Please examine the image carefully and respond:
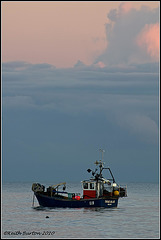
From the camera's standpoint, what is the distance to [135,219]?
80.7 m

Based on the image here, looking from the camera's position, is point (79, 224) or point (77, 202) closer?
point (79, 224)

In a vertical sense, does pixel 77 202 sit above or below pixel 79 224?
above

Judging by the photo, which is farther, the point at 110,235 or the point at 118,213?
the point at 118,213

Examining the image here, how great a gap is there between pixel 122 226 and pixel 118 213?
1484 cm

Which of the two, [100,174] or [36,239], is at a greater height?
[100,174]

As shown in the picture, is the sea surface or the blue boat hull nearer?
the sea surface

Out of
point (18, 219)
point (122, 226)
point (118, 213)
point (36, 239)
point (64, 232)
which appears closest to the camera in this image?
point (36, 239)

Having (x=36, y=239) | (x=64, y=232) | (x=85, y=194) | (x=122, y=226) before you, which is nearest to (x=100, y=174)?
(x=85, y=194)

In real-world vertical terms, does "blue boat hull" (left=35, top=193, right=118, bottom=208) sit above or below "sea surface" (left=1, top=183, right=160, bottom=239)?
above

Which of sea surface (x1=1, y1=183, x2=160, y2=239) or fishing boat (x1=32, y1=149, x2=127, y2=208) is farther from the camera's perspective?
fishing boat (x1=32, y1=149, x2=127, y2=208)

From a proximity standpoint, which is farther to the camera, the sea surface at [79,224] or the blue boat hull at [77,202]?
the blue boat hull at [77,202]

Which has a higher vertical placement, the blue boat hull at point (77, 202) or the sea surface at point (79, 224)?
the blue boat hull at point (77, 202)

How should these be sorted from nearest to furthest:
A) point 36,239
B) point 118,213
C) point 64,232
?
1. point 36,239
2. point 64,232
3. point 118,213

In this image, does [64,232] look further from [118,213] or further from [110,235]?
[118,213]
